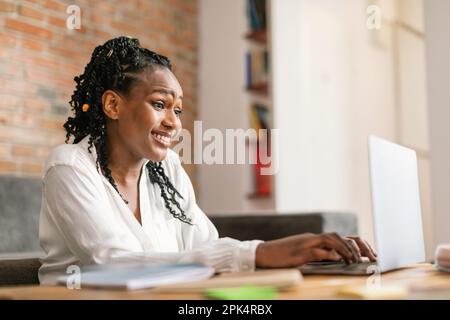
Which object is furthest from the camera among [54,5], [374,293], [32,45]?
[32,45]

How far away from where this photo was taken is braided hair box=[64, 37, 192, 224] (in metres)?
1.21

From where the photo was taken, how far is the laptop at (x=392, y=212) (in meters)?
0.85

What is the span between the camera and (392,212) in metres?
0.94

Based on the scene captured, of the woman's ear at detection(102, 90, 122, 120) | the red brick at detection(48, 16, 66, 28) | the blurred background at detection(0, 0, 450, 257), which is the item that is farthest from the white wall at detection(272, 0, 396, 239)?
the woman's ear at detection(102, 90, 122, 120)

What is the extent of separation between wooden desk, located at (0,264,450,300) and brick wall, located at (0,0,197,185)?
6.45ft

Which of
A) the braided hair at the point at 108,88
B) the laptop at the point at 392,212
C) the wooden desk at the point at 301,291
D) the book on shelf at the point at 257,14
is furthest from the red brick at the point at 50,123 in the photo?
the wooden desk at the point at 301,291

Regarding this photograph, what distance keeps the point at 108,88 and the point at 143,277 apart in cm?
66

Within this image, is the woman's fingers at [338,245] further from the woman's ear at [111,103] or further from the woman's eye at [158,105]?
the woman's ear at [111,103]

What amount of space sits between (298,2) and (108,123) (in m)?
2.30

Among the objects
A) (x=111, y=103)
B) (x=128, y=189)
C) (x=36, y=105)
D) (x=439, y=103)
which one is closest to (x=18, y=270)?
(x=128, y=189)

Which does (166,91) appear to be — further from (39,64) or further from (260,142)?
(260,142)

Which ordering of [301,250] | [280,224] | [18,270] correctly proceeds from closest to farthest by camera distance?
[301,250] < [18,270] < [280,224]

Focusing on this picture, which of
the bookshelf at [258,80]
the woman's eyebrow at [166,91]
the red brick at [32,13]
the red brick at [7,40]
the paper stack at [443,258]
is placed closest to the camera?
the paper stack at [443,258]
